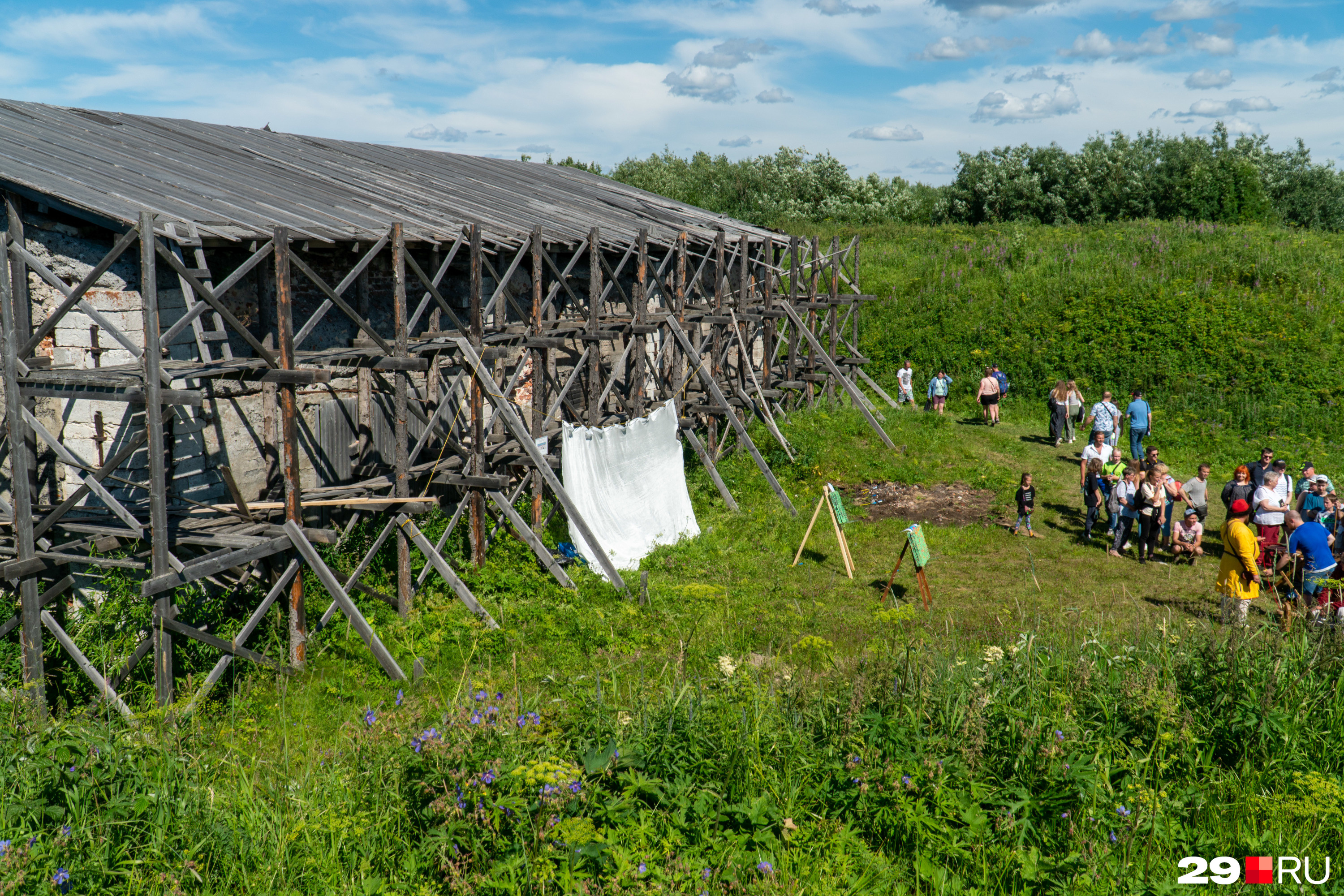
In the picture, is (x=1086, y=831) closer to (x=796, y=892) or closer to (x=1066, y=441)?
(x=796, y=892)

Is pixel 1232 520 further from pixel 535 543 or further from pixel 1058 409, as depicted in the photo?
pixel 1058 409

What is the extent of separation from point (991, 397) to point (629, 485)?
36.5 ft

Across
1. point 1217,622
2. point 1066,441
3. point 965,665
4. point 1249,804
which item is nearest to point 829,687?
point 965,665

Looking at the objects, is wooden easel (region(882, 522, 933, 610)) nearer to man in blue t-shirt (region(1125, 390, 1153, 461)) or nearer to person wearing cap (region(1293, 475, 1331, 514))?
person wearing cap (region(1293, 475, 1331, 514))

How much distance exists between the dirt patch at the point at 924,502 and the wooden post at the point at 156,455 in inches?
386

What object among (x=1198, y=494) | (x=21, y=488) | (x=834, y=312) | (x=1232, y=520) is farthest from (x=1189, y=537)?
(x=21, y=488)

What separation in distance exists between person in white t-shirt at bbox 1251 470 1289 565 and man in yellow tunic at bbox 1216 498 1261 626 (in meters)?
2.26

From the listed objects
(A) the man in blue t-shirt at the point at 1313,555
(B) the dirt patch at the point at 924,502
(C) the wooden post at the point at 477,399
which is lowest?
(B) the dirt patch at the point at 924,502

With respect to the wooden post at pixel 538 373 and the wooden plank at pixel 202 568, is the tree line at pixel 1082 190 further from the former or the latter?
the wooden plank at pixel 202 568

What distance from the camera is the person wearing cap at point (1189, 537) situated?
1179 cm

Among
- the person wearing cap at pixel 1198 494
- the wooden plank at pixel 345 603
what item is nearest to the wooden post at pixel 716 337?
the person wearing cap at pixel 1198 494

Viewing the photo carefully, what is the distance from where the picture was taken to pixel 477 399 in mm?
9969

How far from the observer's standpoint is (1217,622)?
9.33m

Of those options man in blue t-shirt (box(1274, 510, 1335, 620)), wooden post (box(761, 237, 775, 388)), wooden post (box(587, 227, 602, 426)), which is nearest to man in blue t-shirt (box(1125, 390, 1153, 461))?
wooden post (box(761, 237, 775, 388))
